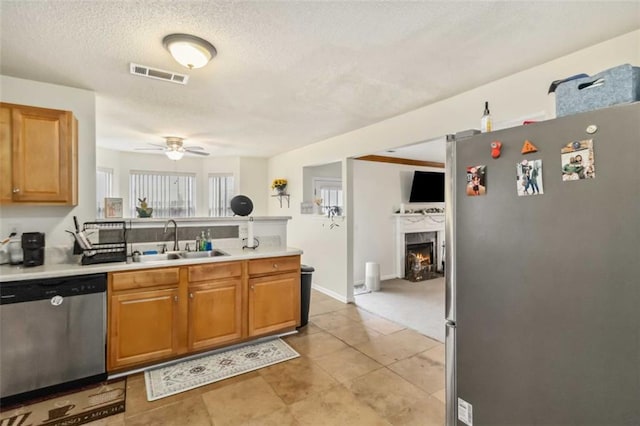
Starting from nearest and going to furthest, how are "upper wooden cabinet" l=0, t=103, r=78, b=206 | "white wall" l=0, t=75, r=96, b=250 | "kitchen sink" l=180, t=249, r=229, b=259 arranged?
"upper wooden cabinet" l=0, t=103, r=78, b=206
"white wall" l=0, t=75, r=96, b=250
"kitchen sink" l=180, t=249, r=229, b=259

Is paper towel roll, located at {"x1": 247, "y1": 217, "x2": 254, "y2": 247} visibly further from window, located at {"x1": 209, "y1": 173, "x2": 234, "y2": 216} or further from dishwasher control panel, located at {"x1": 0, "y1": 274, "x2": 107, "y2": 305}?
window, located at {"x1": 209, "y1": 173, "x2": 234, "y2": 216}

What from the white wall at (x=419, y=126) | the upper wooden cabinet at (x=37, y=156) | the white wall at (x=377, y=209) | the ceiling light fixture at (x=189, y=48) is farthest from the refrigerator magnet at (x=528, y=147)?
the white wall at (x=377, y=209)

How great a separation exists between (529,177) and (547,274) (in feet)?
1.22

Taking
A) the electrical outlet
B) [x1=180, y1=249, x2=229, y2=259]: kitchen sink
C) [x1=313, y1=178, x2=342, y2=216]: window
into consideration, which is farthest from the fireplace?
the electrical outlet

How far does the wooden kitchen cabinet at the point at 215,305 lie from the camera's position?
110 inches

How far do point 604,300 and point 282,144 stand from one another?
495cm

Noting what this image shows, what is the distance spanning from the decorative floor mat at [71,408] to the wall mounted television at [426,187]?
572cm

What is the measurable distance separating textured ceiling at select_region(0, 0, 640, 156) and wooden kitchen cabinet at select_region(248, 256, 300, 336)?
1755mm

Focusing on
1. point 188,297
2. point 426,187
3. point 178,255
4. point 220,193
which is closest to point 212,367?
point 188,297

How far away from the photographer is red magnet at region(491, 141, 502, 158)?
128 centimetres

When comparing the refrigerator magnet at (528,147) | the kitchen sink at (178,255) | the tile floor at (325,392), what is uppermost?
the refrigerator magnet at (528,147)

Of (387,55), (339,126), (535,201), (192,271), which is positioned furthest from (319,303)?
(535,201)

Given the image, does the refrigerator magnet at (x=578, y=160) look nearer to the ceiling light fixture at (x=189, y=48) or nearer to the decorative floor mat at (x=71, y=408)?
the ceiling light fixture at (x=189, y=48)

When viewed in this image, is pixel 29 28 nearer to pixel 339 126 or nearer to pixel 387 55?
pixel 387 55
